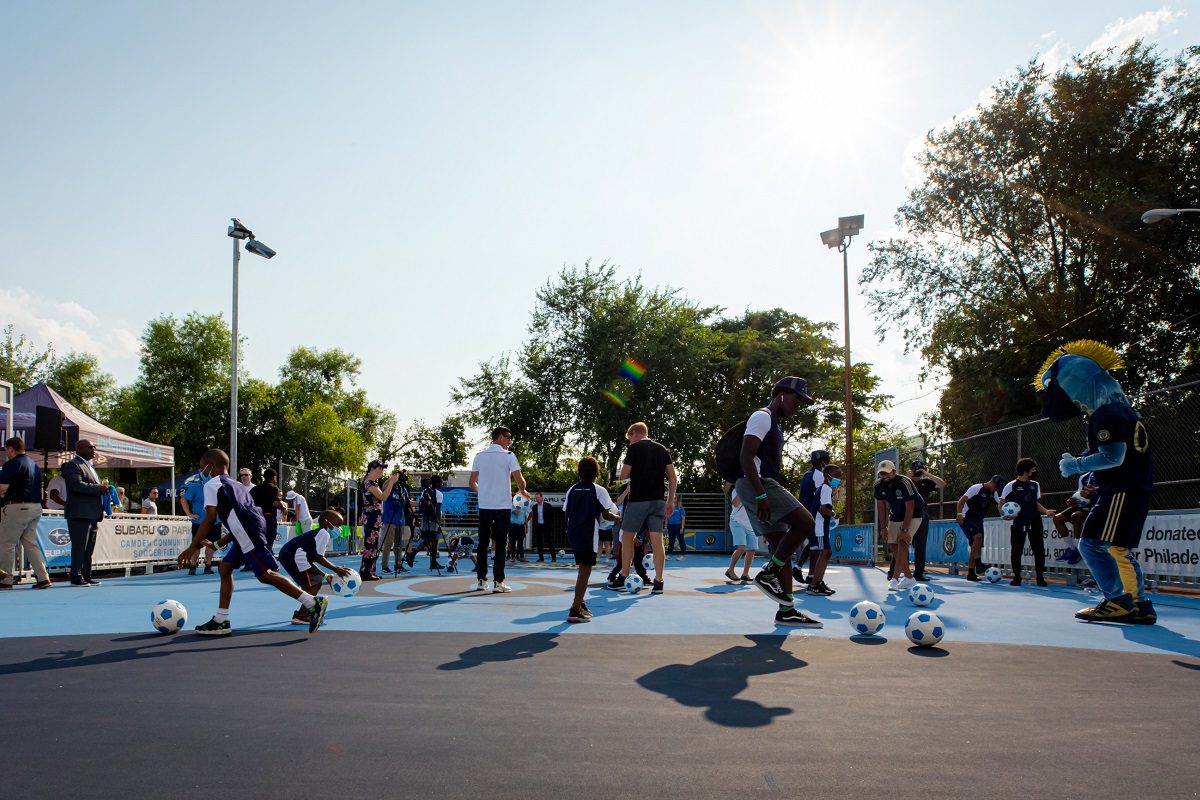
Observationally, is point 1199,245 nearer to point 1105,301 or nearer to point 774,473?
point 1105,301

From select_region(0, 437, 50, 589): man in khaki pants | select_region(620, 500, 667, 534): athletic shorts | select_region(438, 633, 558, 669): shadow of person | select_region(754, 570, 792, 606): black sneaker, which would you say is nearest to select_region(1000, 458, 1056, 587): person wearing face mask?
select_region(620, 500, 667, 534): athletic shorts

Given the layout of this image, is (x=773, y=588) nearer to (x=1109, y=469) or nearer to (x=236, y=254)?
(x=1109, y=469)

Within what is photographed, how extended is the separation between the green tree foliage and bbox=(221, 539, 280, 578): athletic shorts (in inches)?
1137

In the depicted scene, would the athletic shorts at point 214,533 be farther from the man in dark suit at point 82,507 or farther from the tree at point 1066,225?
the tree at point 1066,225

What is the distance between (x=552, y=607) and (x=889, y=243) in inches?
1051

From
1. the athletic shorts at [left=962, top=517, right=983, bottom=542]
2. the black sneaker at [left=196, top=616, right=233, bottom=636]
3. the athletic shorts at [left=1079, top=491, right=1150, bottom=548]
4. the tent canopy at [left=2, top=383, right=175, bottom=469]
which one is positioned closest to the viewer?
the black sneaker at [left=196, top=616, right=233, bottom=636]

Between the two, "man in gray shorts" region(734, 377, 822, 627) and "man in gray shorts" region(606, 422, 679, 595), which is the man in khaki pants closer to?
"man in gray shorts" region(606, 422, 679, 595)

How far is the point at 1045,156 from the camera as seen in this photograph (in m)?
28.1

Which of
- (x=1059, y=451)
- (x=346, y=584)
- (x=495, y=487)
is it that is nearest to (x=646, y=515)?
(x=495, y=487)

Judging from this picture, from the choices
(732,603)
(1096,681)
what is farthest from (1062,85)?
(1096,681)

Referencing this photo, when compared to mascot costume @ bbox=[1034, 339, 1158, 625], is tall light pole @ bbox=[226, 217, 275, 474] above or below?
above

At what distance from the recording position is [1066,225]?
1096 inches

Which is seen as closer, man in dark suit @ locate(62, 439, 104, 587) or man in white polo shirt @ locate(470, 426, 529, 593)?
man in white polo shirt @ locate(470, 426, 529, 593)

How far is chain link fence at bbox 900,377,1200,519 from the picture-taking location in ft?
40.7
